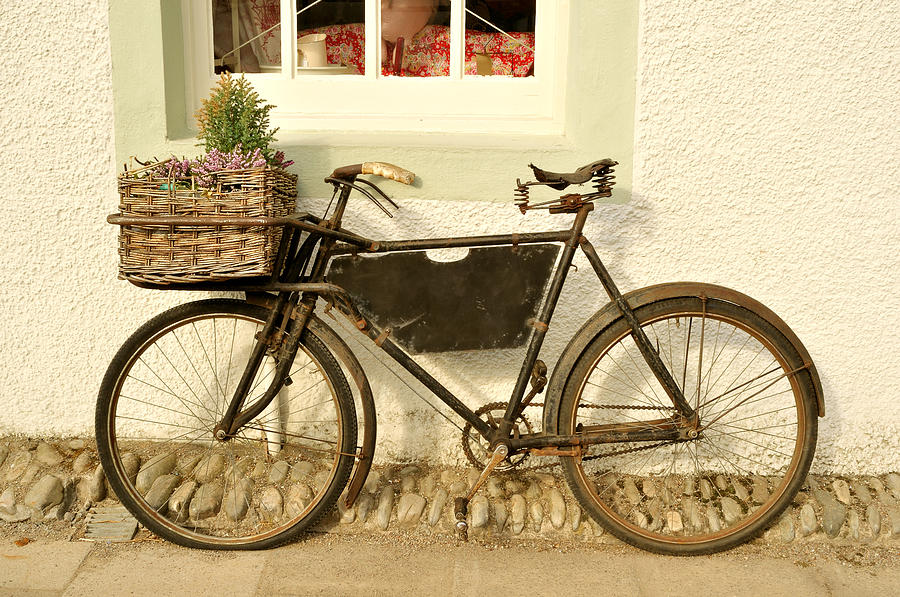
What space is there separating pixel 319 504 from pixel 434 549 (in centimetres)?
46

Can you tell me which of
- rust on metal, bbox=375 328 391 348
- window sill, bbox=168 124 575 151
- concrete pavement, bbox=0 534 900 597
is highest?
window sill, bbox=168 124 575 151

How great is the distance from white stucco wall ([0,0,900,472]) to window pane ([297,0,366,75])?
68 centimetres

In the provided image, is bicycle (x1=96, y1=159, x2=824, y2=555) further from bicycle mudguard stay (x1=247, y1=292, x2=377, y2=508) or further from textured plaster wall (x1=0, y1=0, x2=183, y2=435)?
textured plaster wall (x1=0, y1=0, x2=183, y2=435)

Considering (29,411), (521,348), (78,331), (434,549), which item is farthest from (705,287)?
(29,411)

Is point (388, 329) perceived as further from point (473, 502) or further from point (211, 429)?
point (211, 429)

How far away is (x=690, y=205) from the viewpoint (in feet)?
11.1

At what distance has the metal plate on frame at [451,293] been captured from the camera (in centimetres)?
312

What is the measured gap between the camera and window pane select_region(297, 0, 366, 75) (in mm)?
3566

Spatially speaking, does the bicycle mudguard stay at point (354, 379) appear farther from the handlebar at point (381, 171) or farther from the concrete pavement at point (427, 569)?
the handlebar at point (381, 171)

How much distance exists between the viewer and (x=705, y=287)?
121 inches

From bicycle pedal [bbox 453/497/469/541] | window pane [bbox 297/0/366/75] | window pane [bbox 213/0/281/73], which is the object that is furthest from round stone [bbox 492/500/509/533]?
window pane [bbox 213/0/281/73]

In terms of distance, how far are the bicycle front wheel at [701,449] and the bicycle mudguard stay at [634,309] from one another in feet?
0.67

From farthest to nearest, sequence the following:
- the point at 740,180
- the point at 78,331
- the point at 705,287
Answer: the point at 78,331 → the point at 740,180 → the point at 705,287

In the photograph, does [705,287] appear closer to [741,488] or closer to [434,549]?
[741,488]
